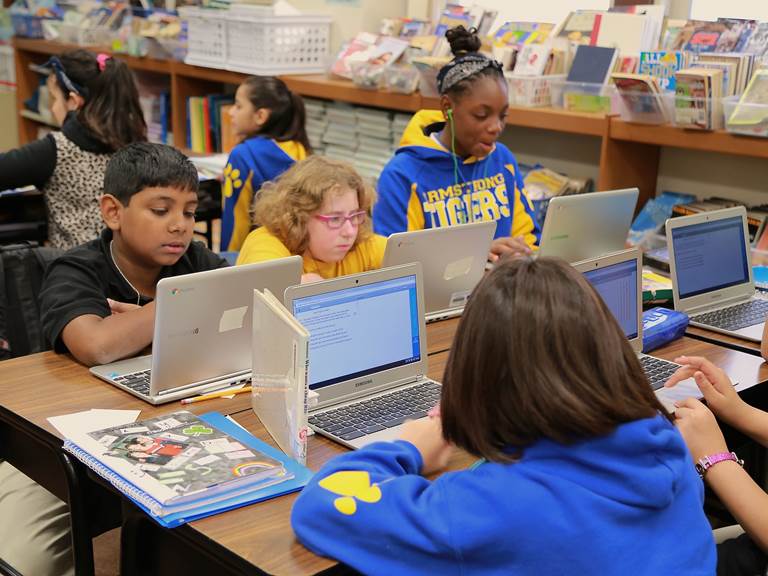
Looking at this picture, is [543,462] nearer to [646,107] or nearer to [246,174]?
[646,107]

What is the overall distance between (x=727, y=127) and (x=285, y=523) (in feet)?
7.45

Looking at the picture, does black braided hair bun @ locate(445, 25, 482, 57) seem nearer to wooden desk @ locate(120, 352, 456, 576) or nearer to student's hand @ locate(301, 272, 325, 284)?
student's hand @ locate(301, 272, 325, 284)

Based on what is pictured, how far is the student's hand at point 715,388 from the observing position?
1856 mm

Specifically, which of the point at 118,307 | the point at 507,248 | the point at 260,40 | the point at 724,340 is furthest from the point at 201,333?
the point at 260,40

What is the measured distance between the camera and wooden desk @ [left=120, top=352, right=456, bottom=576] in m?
1.30

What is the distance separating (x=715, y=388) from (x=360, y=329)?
700 mm

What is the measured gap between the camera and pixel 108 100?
356cm

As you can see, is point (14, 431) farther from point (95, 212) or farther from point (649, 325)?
point (95, 212)

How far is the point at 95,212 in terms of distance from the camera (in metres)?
3.59

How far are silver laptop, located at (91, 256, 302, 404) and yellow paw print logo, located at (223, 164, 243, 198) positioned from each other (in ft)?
5.73

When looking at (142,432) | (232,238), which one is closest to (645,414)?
(142,432)

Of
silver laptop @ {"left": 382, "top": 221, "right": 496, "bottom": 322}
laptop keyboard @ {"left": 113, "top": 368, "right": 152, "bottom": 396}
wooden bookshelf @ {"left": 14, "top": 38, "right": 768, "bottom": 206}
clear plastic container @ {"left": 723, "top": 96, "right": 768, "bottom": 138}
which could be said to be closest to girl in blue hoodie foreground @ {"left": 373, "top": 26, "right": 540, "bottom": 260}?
silver laptop @ {"left": 382, "top": 221, "right": 496, "bottom": 322}

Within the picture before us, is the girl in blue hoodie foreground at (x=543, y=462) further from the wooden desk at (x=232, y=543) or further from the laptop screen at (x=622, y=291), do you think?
the laptop screen at (x=622, y=291)

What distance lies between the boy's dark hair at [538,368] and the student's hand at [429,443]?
0.93 feet
